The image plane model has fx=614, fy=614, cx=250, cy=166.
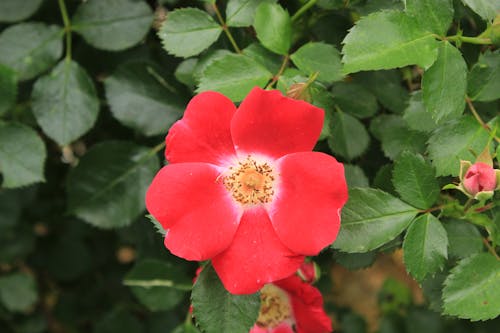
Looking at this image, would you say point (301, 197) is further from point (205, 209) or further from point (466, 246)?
point (466, 246)

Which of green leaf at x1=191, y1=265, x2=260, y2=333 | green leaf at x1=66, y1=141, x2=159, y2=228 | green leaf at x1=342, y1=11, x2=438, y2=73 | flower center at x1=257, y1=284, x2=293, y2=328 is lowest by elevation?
flower center at x1=257, y1=284, x2=293, y2=328

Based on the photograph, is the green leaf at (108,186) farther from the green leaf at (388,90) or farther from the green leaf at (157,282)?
the green leaf at (388,90)

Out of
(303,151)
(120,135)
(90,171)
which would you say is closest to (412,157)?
(303,151)

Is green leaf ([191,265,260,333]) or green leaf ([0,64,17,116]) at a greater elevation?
green leaf ([0,64,17,116])

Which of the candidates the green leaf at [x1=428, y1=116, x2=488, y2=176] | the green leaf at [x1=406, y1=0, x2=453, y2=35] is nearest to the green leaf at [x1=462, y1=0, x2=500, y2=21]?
the green leaf at [x1=406, y1=0, x2=453, y2=35]

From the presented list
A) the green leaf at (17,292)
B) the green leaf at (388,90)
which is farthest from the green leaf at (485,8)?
the green leaf at (17,292)

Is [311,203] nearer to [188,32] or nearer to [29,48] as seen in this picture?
[188,32]

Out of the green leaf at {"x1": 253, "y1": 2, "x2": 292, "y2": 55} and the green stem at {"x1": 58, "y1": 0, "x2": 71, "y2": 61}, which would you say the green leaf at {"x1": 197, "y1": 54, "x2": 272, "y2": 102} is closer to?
the green leaf at {"x1": 253, "y1": 2, "x2": 292, "y2": 55}
